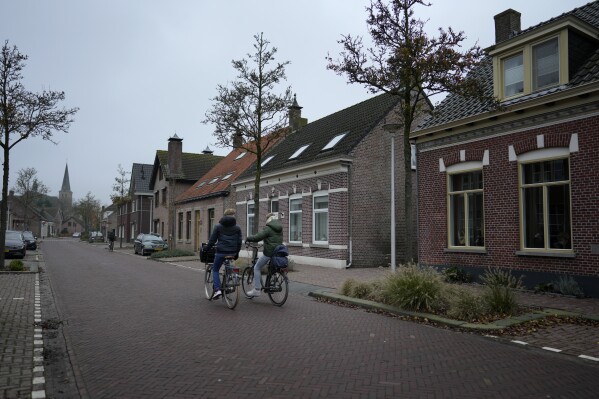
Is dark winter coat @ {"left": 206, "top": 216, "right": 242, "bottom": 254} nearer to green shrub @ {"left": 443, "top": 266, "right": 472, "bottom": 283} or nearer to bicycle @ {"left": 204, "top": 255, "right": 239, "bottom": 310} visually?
bicycle @ {"left": 204, "top": 255, "right": 239, "bottom": 310}

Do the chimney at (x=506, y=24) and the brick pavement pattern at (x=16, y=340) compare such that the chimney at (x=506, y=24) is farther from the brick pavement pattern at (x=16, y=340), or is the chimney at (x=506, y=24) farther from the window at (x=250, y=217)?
the brick pavement pattern at (x=16, y=340)

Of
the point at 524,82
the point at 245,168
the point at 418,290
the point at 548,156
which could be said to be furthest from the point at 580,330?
the point at 245,168

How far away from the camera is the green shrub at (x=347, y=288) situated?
34.8ft

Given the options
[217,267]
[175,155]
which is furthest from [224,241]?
[175,155]

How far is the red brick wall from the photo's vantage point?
1020 centimetres

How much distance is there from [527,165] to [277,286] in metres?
6.97

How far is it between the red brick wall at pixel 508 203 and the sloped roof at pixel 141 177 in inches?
1578

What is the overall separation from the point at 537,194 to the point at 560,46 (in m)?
3.66

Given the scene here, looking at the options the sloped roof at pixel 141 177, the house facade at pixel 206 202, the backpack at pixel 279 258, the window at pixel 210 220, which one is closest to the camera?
the backpack at pixel 279 258

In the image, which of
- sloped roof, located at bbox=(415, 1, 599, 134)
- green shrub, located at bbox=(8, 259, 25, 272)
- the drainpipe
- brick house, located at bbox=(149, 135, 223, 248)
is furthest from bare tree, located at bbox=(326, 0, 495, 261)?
brick house, located at bbox=(149, 135, 223, 248)

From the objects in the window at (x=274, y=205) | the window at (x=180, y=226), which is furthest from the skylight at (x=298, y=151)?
the window at (x=180, y=226)

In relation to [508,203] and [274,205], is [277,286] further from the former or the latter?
[274,205]

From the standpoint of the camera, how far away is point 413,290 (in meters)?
8.94

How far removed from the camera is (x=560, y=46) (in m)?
11.4
